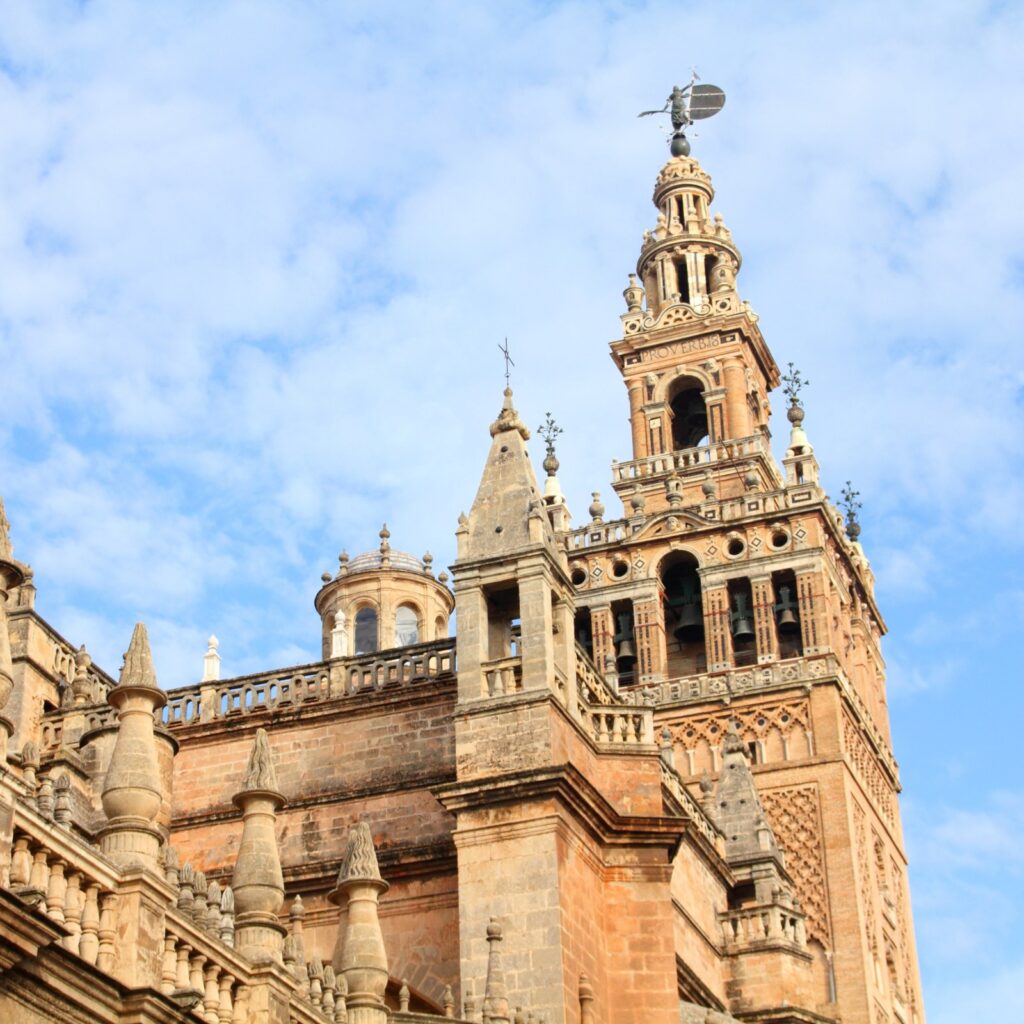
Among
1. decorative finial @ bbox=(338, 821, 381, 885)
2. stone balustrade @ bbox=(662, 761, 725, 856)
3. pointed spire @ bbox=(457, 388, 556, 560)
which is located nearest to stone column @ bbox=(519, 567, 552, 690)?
pointed spire @ bbox=(457, 388, 556, 560)

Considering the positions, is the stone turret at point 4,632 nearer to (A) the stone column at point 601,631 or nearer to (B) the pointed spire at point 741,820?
(B) the pointed spire at point 741,820

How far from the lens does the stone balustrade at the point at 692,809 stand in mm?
29277

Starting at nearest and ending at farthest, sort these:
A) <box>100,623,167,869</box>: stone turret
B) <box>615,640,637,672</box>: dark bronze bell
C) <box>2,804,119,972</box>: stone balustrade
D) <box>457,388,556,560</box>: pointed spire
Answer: <box>2,804,119,972</box>: stone balustrade
<box>100,623,167,869</box>: stone turret
<box>457,388,556,560</box>: pointed spire
<box>615,640,637,672</box>: dark bronze bell

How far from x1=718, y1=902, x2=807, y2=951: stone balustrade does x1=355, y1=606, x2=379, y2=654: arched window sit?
13.7m

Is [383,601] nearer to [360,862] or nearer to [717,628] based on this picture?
[717,628]

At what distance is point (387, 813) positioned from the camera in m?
26.9

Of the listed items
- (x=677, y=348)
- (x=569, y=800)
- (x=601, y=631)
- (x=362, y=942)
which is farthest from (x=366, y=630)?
(x=362, y=942)

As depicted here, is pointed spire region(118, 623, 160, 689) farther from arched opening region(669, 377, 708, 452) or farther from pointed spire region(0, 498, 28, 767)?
arched opening region(669, 377, 708, 452)

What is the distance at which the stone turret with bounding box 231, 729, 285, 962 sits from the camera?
51.2ft

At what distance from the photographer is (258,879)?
15867mm

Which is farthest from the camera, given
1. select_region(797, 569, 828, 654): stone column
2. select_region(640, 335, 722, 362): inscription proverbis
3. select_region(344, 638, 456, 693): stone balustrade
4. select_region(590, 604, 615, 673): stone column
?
select_region(640, 335, 722, 362): inscription proverbis

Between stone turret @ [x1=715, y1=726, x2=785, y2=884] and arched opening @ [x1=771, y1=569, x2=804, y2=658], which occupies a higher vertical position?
arched opening @ [x1=771, y1=569, x2=804, y2=658]

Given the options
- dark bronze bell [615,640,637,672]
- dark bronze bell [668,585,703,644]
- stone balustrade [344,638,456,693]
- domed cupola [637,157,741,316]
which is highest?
domed cupola [637,157,741,316]

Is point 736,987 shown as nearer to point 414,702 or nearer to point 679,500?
point 414,702
